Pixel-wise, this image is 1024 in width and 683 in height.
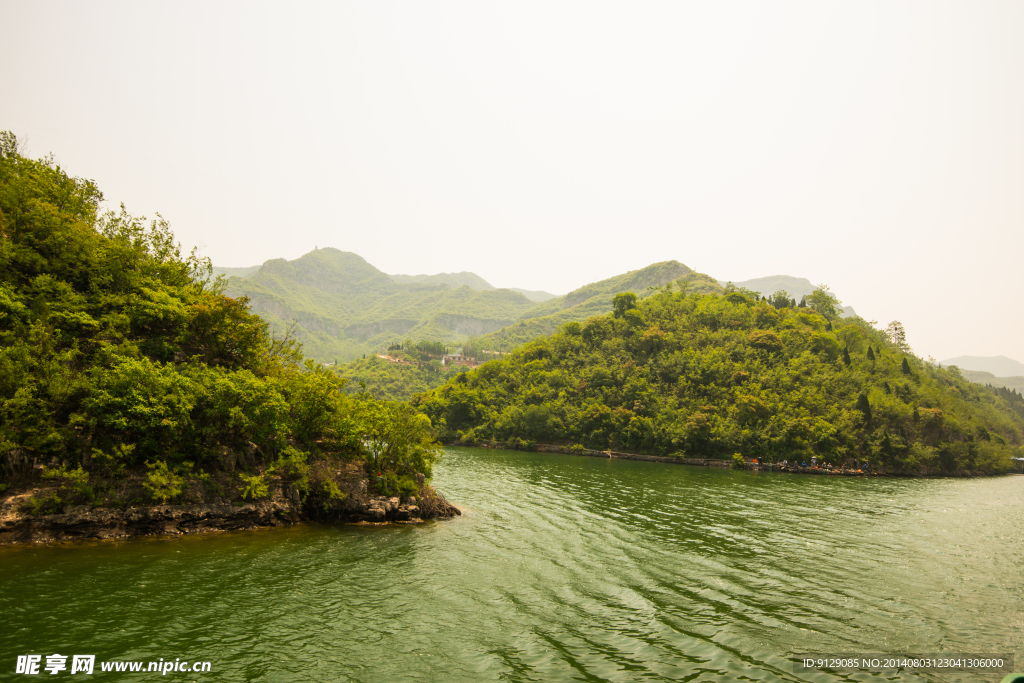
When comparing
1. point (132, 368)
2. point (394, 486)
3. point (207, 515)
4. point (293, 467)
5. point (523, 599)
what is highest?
point (132, 368)

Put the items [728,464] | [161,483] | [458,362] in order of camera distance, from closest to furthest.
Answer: [161,483]
[728,464]
[458,362]

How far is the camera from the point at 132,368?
24.8 meters

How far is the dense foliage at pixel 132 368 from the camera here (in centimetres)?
2317

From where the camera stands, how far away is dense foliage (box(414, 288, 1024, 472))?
2992 inches

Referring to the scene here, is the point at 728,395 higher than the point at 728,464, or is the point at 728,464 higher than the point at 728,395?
the point at 728,395

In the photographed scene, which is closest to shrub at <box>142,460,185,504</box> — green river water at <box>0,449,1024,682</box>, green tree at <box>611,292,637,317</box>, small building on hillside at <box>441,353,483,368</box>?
green river water at <box>0,449,1024,682</box>

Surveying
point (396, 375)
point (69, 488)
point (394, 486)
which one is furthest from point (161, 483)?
point (396, 375)

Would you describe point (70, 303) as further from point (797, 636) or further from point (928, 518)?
point (928, 518)

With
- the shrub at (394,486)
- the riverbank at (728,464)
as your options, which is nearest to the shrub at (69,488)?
the shrub at (394,486)

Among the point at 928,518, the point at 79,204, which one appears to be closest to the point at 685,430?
the point at 928,518

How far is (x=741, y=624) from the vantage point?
17.7 metres

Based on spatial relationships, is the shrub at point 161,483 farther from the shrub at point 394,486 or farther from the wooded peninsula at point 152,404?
the shrub at point 394,486

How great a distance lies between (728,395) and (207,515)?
8395 centimetres

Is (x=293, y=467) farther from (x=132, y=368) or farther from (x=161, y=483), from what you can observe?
(x=132, y=368)
